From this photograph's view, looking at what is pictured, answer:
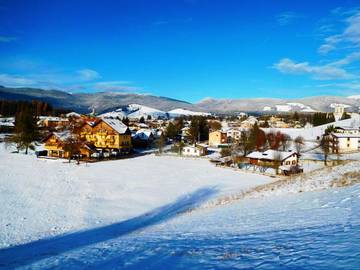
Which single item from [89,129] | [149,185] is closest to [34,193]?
[149,185]

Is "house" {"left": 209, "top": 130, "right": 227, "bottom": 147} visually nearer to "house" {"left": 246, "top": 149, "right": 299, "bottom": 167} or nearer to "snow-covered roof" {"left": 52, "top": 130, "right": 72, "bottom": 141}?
"house" {"left": 246, "top": 149, "right": 299, "bottom": 167}

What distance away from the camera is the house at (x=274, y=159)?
51.3 m

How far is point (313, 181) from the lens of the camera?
64.5ft

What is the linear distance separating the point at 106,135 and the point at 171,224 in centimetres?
5265

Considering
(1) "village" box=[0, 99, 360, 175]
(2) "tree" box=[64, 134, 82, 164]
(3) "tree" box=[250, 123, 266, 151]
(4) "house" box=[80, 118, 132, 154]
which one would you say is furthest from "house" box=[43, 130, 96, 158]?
(3) "tree" box=[250, 123, 266, 151]

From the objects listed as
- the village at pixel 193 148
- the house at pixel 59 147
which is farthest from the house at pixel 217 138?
the house at pixel 59 147

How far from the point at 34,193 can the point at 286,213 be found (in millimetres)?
21536

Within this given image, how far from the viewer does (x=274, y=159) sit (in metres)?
51.2

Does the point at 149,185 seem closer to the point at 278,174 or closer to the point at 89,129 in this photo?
the point at 278,174

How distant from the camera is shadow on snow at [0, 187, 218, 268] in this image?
1299cm

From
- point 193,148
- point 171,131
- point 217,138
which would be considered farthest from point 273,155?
point 171,131

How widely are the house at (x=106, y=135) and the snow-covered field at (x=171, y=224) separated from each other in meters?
29.2

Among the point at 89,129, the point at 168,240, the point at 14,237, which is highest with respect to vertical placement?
the point at 89,129

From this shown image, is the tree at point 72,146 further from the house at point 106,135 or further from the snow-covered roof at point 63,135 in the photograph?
the house at point 106,135
